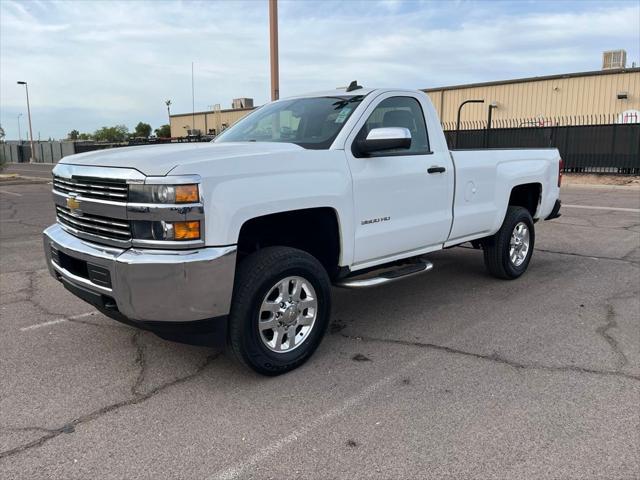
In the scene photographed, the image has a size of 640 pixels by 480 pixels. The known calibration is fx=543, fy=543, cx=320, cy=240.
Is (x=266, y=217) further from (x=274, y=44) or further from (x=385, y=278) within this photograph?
(x=274, y=44)

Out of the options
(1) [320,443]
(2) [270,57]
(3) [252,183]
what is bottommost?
(1) [320,443]

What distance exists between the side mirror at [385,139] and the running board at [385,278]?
1018 millimetres

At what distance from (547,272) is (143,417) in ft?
17.1

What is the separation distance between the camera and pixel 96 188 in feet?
11.4

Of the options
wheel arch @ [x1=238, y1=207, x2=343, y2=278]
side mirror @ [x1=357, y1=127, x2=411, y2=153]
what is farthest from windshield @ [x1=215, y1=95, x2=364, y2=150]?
wheel arch @ [x1=238, y1=207, x2=343, y2=278]

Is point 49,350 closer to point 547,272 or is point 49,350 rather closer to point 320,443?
point 320,443

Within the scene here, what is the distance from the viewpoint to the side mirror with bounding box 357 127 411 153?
3953 mm

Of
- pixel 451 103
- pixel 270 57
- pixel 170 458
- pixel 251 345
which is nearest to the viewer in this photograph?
pixel 170 458

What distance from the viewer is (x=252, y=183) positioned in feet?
11.2

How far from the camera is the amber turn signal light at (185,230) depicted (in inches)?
123

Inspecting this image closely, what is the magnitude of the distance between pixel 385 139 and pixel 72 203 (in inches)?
87.6

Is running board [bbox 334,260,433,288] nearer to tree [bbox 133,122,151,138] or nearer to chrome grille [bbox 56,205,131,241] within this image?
chrome grille [bbox 56,205,131,241]

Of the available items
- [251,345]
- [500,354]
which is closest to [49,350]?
[251,345]

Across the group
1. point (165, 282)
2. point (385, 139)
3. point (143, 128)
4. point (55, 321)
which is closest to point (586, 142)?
point (385, 139)
